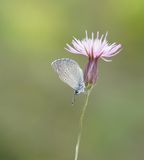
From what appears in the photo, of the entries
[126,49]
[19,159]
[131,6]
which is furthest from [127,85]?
[19,159]

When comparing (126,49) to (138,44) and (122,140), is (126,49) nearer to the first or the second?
(138,44)

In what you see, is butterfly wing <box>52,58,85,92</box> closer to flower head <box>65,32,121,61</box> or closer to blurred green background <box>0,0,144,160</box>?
flower head <box>65,32,121,61</box>

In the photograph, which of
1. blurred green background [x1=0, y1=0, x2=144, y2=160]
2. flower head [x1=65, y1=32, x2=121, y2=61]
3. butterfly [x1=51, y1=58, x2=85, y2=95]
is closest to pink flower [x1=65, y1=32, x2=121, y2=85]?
flower head [x1=65, y1=32, x2=121, y2=61]

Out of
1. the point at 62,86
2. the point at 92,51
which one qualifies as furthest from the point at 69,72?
the point at 62,86

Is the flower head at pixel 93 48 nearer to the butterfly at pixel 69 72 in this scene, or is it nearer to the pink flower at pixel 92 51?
the pink flower at pixel 92 51

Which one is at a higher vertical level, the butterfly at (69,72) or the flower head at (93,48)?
the flower head at (93,48)

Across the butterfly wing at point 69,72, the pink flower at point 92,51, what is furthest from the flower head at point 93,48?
the butterfly wing at point 69,72
